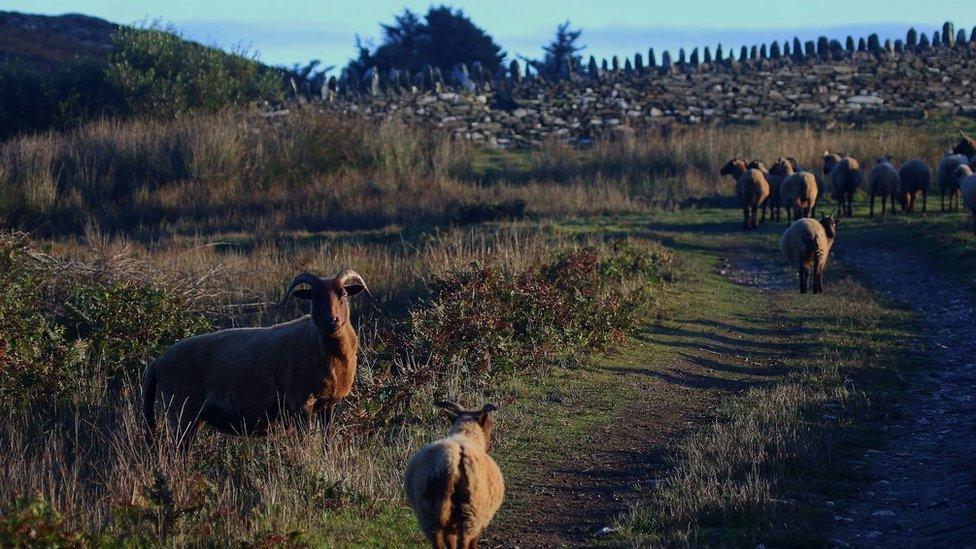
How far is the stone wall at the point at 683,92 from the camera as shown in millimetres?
42625

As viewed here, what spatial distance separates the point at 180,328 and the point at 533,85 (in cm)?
3629

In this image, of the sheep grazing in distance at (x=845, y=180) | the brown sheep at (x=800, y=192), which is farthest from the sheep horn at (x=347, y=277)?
the sheep grazing in distance at (x=845, y=180)

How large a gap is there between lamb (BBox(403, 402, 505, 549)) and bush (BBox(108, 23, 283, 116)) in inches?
1160

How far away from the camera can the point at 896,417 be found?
1019 centimetres

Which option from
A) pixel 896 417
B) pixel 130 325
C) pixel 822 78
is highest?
pixel 822 78

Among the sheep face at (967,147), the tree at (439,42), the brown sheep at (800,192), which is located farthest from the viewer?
the tree at (439,42)

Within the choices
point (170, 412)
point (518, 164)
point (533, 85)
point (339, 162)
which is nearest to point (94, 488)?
point (170, 412)

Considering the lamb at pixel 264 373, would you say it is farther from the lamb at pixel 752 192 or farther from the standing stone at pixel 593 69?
the standing stone at pixel 593 69

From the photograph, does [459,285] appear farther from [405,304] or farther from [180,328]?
[180,328]

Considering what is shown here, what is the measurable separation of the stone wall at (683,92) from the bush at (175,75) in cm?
420

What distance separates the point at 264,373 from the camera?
9016 mm

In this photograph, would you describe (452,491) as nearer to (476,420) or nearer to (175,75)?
(476,420)

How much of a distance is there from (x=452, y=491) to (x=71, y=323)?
7276 millimetres

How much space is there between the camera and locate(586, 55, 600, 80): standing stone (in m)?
48.5
